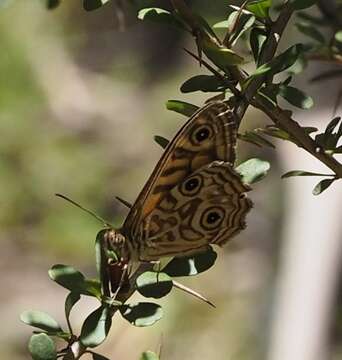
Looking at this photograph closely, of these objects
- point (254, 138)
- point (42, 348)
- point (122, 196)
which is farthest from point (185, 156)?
point (122, 196)

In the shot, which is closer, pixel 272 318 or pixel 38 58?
pixel 272 318

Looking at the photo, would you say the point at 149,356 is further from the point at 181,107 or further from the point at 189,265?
the point at 181,107

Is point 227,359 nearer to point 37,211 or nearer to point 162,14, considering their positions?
point 37,211

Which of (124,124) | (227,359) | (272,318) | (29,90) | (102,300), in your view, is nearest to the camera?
(102,300)

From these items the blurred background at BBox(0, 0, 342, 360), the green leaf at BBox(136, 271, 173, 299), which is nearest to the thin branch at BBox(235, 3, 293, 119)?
the green leaf at BBox(136, 271, 173, 299)

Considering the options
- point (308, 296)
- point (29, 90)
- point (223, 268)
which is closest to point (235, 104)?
point (308, 296)

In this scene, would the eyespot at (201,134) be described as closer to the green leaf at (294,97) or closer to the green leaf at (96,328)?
the green leaf at (294,97)

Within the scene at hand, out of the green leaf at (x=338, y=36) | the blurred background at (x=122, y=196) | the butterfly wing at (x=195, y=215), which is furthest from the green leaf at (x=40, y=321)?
the blurred background at (x=122, y=196)
